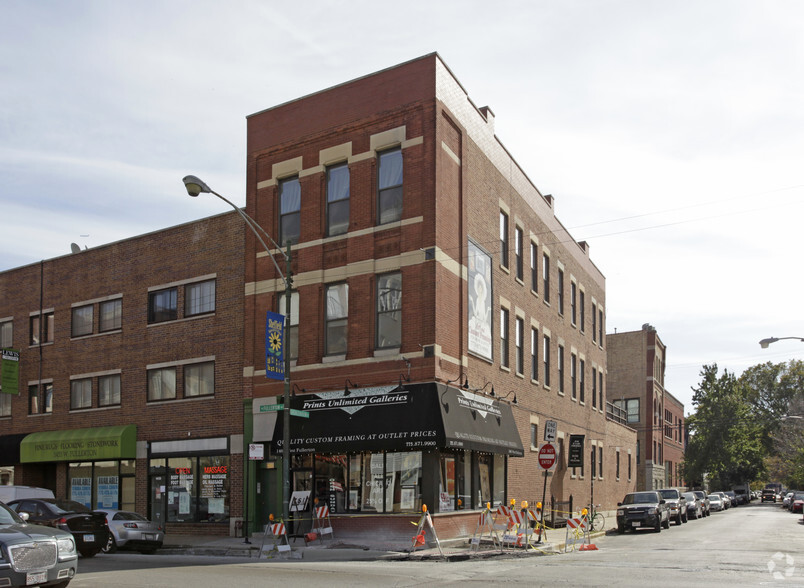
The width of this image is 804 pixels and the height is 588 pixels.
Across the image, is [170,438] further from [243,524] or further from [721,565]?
[721,565]

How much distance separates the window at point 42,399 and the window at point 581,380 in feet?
77.6

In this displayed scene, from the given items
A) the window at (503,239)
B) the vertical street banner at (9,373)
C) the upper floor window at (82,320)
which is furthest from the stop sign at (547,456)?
the vertical street banner at (9,373)

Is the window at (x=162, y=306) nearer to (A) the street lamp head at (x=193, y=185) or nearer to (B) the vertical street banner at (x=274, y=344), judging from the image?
(B) the vertical street banner at (x=274, y=344)

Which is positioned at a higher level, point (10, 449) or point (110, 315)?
point (110, 315)

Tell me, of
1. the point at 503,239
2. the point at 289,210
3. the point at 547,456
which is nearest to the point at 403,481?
the point at 547,456

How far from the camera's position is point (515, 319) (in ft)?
98.6

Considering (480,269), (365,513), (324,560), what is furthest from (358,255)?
(324,560)

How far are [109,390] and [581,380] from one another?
21.9m

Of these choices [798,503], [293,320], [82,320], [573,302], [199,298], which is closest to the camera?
[293,320]

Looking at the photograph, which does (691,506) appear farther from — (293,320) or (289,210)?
(289,210)

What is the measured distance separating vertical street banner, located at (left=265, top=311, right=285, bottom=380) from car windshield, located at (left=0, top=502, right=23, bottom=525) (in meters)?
10.2

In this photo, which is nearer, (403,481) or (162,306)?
(403,481)

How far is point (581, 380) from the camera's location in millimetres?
40000

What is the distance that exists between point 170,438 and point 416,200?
1230cm
